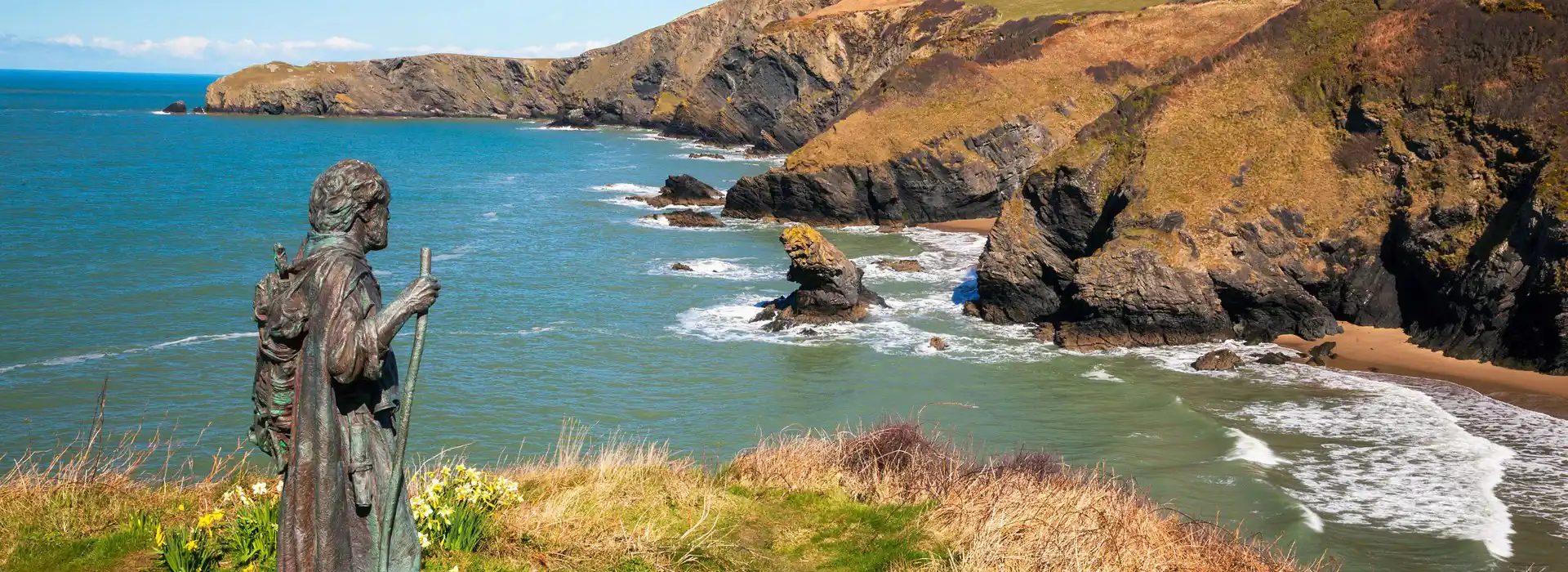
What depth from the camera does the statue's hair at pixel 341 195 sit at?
20.0 ft

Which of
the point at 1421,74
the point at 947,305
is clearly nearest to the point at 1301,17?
the point at 1421,74

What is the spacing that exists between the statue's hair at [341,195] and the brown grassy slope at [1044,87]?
1855 inches

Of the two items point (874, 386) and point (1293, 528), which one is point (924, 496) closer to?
point (1293, 528)

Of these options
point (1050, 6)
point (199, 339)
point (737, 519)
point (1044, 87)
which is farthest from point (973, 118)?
point (737, 519)

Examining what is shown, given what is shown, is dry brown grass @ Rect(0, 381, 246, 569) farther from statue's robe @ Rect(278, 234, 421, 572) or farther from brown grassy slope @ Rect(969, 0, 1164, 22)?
brown grassy slope @ Rect(969, 0, 1164, 22)

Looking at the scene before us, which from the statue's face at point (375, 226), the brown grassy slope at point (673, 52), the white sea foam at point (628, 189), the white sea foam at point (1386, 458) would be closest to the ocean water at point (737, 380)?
the white sea foam at point (1386, 458)

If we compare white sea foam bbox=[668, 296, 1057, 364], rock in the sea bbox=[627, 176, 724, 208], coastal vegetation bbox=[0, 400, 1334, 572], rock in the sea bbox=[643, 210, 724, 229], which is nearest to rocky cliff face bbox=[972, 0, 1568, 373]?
white sea foam bbox=[668, 296, 1057, 364]

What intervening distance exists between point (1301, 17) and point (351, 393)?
40.3 m

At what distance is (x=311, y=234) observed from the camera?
6203 millimetres

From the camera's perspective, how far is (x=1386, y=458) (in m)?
21.3

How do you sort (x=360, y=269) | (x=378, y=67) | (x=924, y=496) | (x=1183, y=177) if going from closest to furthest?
(x=360, y=269), (x=924, y=496), (x=1183, y=177), (x=378, y=67)

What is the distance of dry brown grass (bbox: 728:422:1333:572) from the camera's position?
9.90 metres

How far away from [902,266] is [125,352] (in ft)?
79.2

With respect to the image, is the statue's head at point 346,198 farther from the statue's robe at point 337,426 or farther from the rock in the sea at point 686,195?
the rock in the sea at point 686,195
